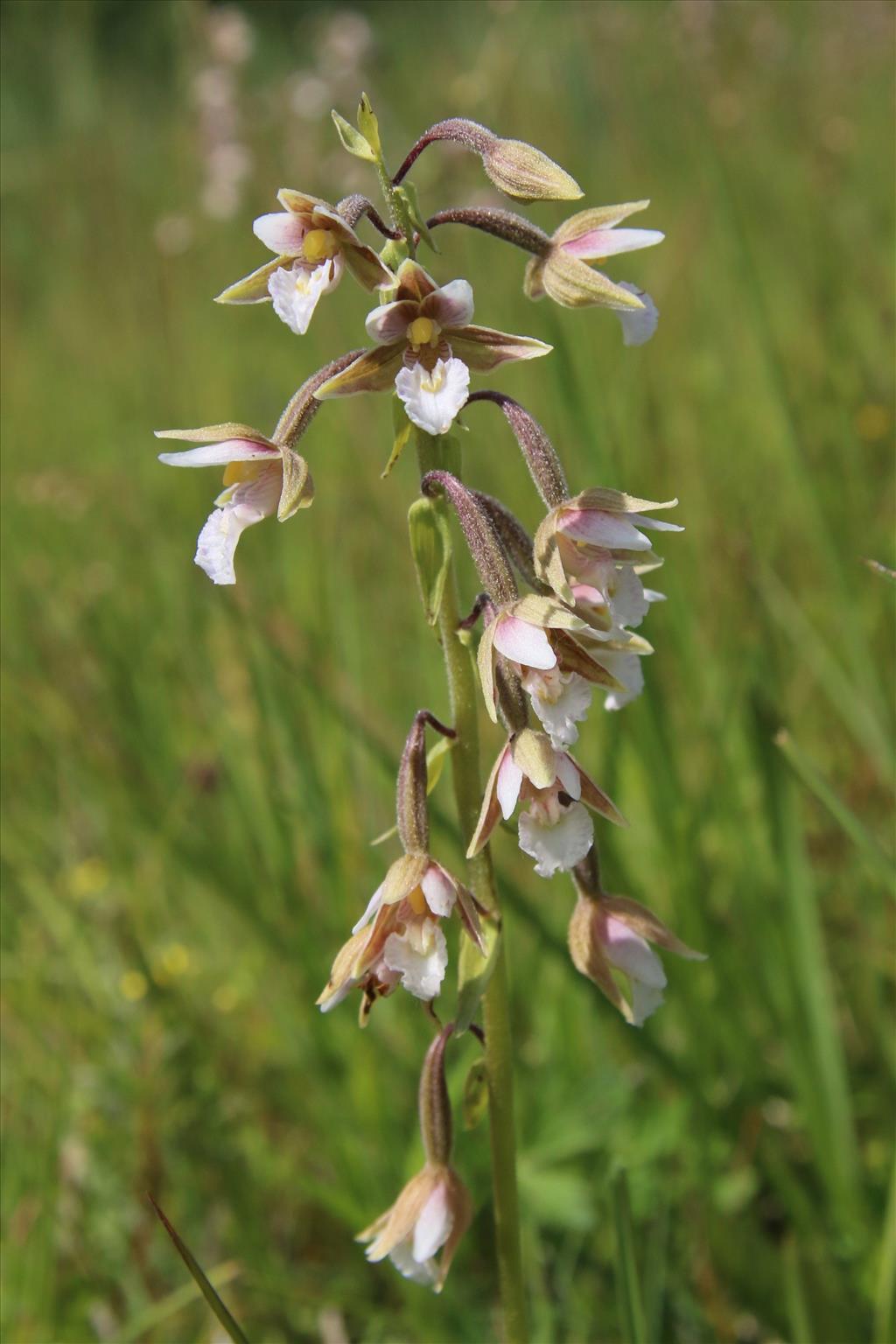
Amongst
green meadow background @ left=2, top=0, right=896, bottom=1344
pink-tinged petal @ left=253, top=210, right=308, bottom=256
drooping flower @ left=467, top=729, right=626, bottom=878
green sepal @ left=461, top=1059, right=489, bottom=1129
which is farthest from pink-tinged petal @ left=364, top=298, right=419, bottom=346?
green sepal @ left=461, top=1059, right=489, bottom=1129

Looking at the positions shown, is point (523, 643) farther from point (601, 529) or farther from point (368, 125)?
point (368, 125)

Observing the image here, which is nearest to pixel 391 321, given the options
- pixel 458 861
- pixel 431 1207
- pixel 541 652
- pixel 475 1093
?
pixel 541 652

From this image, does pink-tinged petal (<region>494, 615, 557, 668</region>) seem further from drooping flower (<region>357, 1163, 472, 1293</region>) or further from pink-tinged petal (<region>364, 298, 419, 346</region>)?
drooping flower (<region>357, 1163, 472, 1293</region>)

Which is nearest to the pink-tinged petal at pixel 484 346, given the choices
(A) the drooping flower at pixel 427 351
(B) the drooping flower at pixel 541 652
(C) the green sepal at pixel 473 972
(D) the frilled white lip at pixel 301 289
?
(A) the drooping flower at pixel 427 351

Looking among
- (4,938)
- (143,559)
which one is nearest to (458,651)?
(4,938)

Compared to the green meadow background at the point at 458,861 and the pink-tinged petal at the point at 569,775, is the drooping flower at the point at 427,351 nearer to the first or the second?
the pink-tinged petal at the point at 569,775

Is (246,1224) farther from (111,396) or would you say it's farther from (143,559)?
(111,396)
